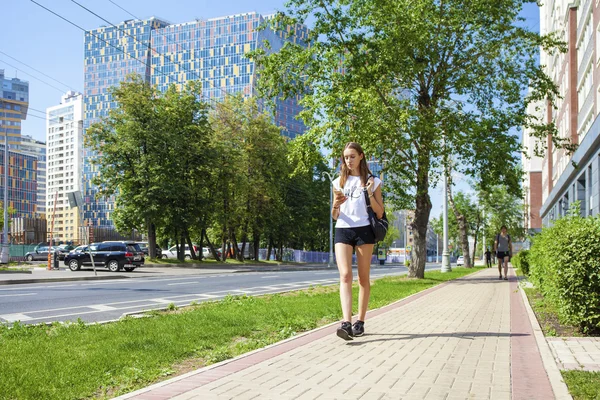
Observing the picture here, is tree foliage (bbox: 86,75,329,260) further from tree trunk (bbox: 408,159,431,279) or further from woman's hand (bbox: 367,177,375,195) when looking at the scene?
woman's hand (bbox: 367,177,375,195)

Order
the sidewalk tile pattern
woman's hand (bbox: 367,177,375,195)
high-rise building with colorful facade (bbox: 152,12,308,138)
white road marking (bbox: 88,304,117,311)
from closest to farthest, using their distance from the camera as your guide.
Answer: the sidewalk tile pattern, woman's hand (bbox: 367,177,375,195), white road marking (bbox: 88,304,117,311), high-rise building with colorful facade (bbox: 152,12,308,138)

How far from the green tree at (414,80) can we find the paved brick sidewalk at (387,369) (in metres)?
14.2

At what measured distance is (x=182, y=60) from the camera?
167 m

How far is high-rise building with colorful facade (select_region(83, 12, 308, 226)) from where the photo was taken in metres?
154

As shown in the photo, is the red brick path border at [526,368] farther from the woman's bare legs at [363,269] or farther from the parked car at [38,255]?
the parked car at [38,255]

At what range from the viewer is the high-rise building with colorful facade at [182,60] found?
153750 mm

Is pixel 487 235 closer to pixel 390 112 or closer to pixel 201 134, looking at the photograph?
pixel 201 134

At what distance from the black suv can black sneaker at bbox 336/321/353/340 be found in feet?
91.8

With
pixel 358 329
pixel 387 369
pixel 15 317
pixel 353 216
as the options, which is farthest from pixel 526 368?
pixel 15 317

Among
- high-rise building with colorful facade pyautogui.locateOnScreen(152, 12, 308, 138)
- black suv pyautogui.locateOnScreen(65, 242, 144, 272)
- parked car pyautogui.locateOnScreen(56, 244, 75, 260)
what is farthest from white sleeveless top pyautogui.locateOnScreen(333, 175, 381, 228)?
high-rise building with colorful facade pyautogui.locateOnScreen(152, 12, 308, 138)

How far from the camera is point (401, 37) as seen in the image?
21141mm

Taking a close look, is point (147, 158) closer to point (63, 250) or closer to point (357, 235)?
point (63, 250)

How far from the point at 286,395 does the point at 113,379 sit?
4.96 feet

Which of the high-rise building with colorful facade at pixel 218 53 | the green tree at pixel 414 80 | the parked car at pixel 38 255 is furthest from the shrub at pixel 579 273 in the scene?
the high-rise building with colorful facade at pixel 218 53
